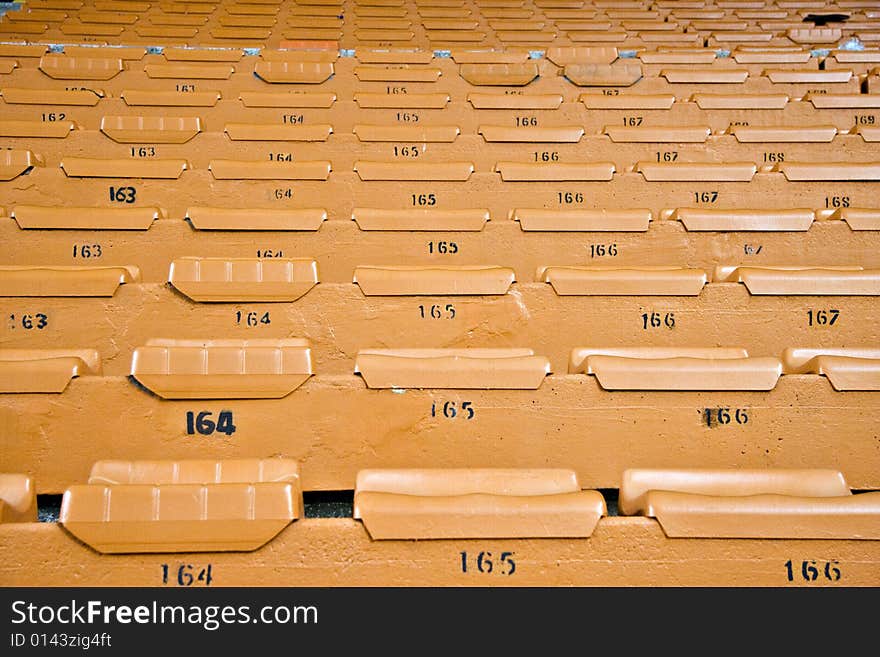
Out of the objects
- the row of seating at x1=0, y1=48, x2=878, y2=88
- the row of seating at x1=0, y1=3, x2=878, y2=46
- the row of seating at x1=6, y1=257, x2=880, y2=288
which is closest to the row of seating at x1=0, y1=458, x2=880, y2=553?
the row of seating at x1=6, y1=257, x2=880, y2=288

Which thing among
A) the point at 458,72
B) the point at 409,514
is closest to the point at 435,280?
the point at 409,514

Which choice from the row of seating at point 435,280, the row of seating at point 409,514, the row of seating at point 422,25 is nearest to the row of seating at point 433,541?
the row of seating at point 409,514

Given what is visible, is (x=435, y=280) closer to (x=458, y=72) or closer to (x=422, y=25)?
(x=458, y=72)

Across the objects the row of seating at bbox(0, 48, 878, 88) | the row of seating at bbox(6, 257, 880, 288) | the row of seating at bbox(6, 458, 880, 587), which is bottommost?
the row of seating at bbox(6, 458, 880, 587)

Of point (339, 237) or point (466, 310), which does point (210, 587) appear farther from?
point (339, 237)

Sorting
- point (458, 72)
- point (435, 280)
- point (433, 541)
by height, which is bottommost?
point (433, 541)

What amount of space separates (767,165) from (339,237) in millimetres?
728

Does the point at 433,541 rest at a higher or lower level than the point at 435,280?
lower

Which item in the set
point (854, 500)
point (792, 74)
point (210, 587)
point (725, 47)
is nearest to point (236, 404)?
point (210, 587)

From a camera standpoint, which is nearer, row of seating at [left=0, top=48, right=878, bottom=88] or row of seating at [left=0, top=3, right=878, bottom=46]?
row of seating at [left=0, top=48, right=878, bottom=88]

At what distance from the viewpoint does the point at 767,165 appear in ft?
3.46

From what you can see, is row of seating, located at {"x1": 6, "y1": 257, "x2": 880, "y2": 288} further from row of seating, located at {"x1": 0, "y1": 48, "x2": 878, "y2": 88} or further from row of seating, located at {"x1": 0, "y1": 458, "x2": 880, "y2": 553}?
row of seating, located at {"x1": 0, "y1": 48, "x2": 878, "y2": 88}

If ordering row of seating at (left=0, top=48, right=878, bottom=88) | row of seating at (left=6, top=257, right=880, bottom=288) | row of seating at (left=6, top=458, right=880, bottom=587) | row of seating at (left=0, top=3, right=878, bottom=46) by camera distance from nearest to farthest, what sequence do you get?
row of seating at (left=6, top=458, right=880, bottom=587) → row of seating at (left=6, top=257, right=880, bottom=288) → row of seating at (left=0, top=48, right=878, bottom=88) → row of seating at (left=0, top=3, right=878, bottom=46)
